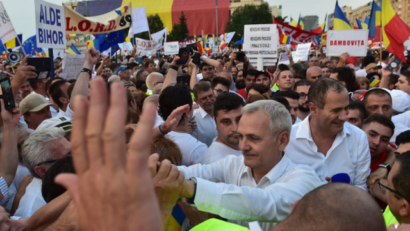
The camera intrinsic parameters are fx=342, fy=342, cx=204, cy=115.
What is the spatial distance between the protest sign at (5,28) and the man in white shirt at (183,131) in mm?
4961

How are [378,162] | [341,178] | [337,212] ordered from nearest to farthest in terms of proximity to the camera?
[337,212]
[341,178]
[378,162]

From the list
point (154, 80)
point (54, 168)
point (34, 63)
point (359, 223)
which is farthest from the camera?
point (154, 80)

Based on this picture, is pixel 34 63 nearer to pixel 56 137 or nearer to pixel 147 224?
pixel 56 137

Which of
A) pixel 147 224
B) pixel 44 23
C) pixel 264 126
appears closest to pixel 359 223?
pixel 147 224

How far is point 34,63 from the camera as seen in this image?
509 cm

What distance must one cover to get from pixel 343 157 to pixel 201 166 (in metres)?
1.46

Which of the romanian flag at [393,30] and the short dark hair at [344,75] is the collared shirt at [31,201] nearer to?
the short dark hair at [344,75]

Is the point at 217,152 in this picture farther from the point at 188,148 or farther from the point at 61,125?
the point at 61,125

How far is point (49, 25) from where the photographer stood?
669cm

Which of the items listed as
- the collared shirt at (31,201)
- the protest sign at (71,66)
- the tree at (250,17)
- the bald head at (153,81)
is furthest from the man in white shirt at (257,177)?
the tree at (250,17)

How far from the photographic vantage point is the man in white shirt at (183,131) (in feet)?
10.5

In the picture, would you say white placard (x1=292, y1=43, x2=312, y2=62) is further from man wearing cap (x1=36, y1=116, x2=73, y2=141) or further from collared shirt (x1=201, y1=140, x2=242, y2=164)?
man wearing cap (x1=36, y1=116, x2=73, y2=141)

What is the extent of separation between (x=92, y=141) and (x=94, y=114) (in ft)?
0.19

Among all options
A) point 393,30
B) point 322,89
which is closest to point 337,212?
point 322,89
